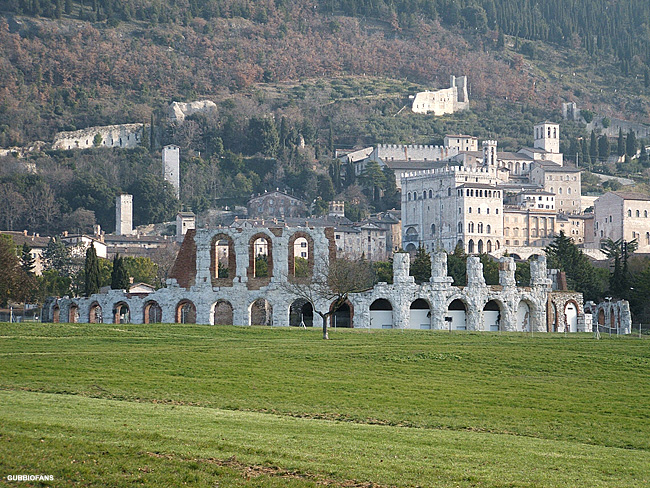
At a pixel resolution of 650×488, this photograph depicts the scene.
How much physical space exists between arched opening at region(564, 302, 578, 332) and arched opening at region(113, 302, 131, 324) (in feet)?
84.6

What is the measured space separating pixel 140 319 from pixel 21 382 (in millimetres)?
34106

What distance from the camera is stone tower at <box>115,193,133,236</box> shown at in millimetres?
177375

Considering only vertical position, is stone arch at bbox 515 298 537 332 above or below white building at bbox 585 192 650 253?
below

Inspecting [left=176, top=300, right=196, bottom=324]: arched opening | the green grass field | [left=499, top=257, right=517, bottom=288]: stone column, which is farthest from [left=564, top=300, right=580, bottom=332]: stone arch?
[left=176, top=300, right=196, bottom=324]: arched opening

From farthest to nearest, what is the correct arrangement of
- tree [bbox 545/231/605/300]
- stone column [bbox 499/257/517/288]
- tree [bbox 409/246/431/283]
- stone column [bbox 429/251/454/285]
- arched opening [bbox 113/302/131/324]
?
tree [bbox 545/231/605/300]
tree [bbox 409/246/431/283]
stone column [bbox 499/257/517/288]
arched opening [bbox 113/302/131/324]
stone column [bbox 429/251/454/285]

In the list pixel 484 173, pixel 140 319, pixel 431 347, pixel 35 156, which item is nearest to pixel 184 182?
pixel 35 156

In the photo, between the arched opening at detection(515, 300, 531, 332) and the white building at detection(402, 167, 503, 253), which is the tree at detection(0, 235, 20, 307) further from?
the white building at detection(402, 167, 503, 253)

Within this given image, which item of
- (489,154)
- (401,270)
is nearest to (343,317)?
(401,270)

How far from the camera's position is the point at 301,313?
230ft

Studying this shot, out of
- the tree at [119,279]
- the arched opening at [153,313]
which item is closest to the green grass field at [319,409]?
the arched opening at [153,313]

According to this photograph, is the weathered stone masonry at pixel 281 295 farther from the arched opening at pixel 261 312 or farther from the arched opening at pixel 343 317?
the arched opening at pixel 261 312

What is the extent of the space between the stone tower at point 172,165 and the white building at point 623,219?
214 ft

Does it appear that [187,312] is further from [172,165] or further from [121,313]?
[172,165]

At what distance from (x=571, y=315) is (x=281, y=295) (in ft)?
60.6
